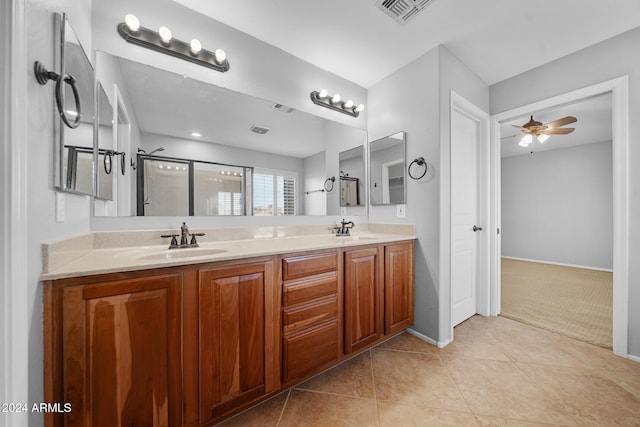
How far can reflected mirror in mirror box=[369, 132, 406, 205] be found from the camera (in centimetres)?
230

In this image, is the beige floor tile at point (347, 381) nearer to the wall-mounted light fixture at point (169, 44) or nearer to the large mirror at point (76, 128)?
the large mirror at point (76, 128)

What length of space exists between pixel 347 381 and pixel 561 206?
20.2 ft

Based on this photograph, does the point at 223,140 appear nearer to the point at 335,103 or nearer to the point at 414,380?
the point at 335,103

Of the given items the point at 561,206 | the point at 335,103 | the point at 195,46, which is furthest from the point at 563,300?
the point at 195,46

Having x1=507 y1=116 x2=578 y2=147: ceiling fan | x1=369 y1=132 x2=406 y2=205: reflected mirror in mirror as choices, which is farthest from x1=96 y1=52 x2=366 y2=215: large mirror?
x1=507 y1=116 x2=578 y2=147: ceiling fan

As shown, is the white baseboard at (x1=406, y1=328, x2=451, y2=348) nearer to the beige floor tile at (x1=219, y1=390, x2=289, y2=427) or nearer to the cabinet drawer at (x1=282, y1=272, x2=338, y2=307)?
the cabinet drawer at (x1=282, y1=272, x2=338, y2=307)

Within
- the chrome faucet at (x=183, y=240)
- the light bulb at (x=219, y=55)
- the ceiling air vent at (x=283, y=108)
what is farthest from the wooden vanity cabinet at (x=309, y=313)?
the light bulb at (x=219, y=55)

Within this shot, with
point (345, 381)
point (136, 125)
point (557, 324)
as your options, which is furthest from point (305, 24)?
point (557, 324)

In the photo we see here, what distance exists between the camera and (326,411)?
1330 mm

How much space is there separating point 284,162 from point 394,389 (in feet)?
6.03

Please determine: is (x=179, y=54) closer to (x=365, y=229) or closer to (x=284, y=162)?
(x=284, y=162)

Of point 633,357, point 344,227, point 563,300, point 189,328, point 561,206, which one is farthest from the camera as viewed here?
point 561,206

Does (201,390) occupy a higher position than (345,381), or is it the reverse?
(201,390)

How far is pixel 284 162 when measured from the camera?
81.2 inches
